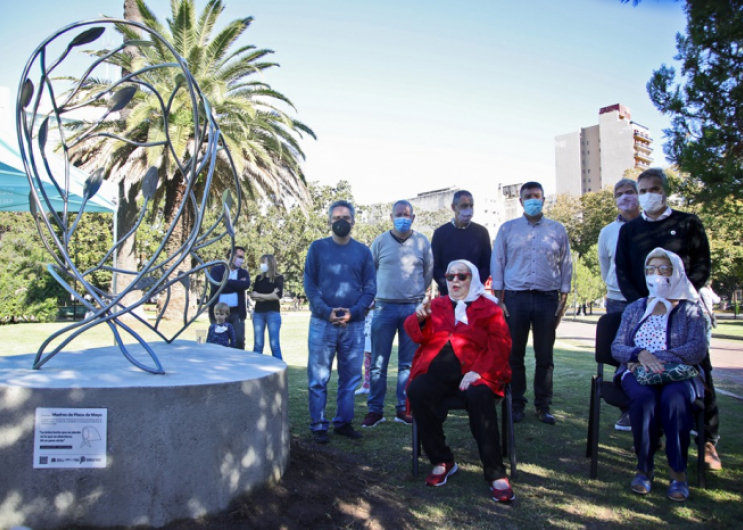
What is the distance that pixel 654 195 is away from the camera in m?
4.62

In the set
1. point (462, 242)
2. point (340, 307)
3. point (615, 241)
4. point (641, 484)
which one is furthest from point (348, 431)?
point (615, 241)

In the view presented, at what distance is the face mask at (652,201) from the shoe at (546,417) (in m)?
2.18

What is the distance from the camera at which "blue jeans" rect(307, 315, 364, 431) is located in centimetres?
514

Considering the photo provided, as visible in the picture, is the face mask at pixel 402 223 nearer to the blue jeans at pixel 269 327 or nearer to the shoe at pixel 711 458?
the shoe at pixel 711 458

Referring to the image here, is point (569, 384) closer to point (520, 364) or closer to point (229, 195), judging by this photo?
point (520, 364)

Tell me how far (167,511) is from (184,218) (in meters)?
15.2

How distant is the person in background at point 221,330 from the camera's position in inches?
310

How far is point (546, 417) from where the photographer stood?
568 cm

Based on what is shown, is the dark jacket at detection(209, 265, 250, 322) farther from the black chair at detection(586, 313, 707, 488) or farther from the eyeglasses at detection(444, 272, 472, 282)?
the black chair at detection(586, 313, 707, 488)

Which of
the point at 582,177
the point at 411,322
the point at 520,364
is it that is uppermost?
the point at 582,177

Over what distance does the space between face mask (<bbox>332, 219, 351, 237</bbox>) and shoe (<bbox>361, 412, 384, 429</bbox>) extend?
176 centimetres

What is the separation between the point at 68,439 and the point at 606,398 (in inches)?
135

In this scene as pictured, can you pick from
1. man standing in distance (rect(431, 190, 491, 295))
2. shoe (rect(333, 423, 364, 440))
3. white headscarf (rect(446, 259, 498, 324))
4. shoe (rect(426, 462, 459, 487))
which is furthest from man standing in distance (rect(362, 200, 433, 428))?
shoe (rect(426, 462, 459, 487))

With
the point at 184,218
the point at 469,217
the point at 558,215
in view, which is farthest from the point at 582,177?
the point at 469,217
